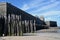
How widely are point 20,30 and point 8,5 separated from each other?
6405mm

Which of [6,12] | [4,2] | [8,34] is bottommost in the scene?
[8,34]

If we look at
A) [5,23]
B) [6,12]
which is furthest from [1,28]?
[6,12]

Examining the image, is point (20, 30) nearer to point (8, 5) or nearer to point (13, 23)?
point (13, 23)

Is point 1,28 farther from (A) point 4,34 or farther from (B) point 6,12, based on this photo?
(B) point 6,12

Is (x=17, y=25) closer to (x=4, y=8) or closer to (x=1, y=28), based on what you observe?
(x=1, y=28)

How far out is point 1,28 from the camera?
22.5m

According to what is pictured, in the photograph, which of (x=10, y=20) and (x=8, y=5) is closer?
(x=10, y=20)

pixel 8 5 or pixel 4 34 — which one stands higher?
pixel 8 5

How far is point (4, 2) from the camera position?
1045 inches

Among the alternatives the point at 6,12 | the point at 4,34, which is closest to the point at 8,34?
the point at 4,34

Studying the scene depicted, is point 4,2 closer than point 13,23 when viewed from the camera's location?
No

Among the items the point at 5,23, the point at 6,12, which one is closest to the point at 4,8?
the point at 6,12

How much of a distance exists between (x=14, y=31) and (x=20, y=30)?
0.95 m

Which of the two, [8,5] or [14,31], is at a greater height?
[8,5]
